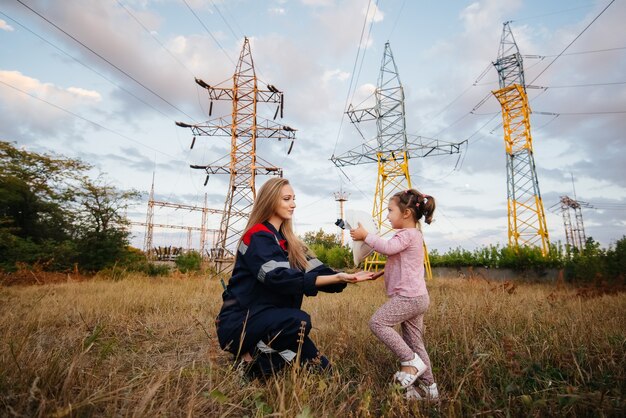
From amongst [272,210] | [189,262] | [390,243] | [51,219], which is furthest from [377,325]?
[51,219]

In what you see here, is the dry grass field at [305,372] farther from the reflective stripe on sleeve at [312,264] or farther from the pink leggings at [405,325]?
the reflective stripe on sleeve at [312,264]

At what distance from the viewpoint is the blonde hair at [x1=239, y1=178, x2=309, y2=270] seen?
9.39ft

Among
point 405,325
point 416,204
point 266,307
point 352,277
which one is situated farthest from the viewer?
point 416,204

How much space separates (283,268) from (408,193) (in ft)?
4.48

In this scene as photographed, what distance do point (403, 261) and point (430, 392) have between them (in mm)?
984

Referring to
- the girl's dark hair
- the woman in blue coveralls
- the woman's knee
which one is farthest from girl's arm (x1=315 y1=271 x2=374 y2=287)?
the girl's dark hair

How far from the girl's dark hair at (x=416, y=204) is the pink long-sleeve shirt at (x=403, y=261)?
0.17 metres

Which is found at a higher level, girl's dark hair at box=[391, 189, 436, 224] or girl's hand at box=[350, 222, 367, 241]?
girl's dark hair at box=[391, 189, 436, 224]

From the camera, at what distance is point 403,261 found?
2777 millimetres

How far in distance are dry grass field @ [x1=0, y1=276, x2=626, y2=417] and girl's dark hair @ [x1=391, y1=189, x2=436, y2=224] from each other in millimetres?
1160

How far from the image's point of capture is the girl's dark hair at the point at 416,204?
2.93 metres

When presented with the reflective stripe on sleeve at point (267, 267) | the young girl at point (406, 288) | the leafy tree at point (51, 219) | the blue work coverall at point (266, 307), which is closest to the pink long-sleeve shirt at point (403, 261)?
the young girl at point (406, 288)

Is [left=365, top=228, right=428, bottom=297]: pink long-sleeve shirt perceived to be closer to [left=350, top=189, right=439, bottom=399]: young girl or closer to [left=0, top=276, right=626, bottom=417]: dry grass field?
[left=350, top=189, right=439, bottom=399]: young girl

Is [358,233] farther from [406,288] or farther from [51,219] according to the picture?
[51,219]
